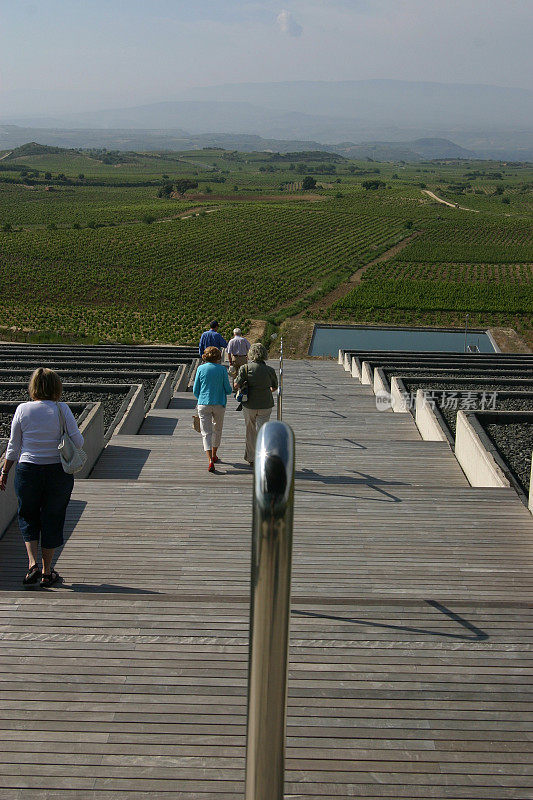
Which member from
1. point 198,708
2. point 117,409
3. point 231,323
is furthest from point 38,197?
point 198,708

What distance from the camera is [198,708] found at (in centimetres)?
305

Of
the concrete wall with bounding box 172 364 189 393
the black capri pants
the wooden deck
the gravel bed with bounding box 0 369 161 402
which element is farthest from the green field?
the black capri pants

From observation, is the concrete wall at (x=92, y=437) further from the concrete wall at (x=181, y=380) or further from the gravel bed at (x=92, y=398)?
the concrete wall at (x=181, y=380)

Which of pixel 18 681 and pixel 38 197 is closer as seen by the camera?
pixel 18 681

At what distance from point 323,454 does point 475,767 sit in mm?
4760

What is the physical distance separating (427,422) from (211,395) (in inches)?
129

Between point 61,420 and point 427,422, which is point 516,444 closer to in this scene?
point 427,422

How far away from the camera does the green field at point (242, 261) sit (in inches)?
1519

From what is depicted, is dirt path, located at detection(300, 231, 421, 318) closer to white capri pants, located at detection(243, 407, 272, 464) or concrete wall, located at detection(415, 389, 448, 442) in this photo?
concrete wall, located at detection(415, 389, 448, 442)

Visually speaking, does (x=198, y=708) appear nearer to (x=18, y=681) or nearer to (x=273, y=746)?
(x=18, y=681)

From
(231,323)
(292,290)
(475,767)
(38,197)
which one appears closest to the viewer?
(475,767)

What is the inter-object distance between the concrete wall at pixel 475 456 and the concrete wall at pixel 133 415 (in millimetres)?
3780

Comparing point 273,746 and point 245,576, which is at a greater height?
point 273,746

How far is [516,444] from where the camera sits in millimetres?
7883
